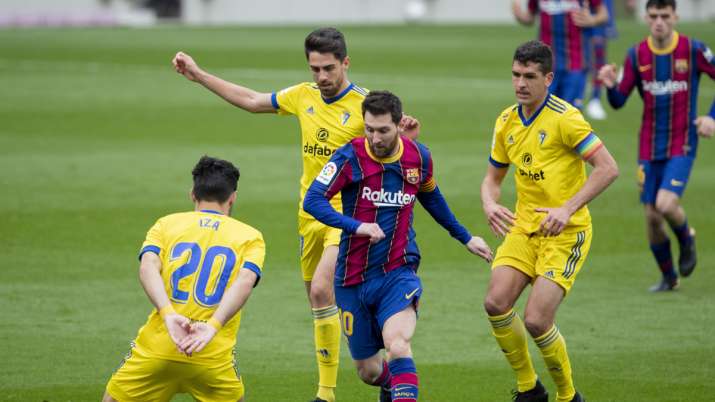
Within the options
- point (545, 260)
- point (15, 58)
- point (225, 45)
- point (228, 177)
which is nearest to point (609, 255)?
point (545, 260)

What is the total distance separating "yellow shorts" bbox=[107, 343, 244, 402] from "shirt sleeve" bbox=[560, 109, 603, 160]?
269cm

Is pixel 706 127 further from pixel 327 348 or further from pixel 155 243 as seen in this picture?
pixel 155 243

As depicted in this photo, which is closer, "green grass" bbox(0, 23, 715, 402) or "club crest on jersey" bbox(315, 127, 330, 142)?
"club crest on jersey" bbox(315, 127, 330, 142)

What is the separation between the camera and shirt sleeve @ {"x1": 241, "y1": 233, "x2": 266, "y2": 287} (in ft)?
19.5

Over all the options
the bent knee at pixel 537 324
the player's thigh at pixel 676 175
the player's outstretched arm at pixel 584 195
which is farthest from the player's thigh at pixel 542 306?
the player's thigh at pixel 676 175

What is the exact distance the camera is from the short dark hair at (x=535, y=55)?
24.6ft

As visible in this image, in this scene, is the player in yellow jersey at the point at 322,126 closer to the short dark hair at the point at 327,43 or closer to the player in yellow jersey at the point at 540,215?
the short dark hair at the point at 327,43

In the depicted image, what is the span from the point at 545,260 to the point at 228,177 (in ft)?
7.76

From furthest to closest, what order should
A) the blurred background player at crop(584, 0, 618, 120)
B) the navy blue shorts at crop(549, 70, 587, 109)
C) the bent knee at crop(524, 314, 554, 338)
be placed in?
the blurred background player at crop(584, 0, 618, 120)
the navy blue shorts at crop(549, 70, 587, 109)
the bent knee at crop(524, 314, 554, 338)

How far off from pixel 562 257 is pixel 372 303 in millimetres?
1324

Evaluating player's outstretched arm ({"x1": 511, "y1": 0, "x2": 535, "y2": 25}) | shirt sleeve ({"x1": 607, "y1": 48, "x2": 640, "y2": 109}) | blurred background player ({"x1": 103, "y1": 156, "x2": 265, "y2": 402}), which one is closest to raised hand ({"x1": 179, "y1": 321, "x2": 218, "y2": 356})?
blurred background player ({"x1": 103, "y1": 156, "x2": 265, "y2": 402})

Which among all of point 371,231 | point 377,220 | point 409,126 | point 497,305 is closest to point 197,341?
point 371,231

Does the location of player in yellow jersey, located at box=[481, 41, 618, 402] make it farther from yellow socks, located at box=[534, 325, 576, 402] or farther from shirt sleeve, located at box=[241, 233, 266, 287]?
shirt sleeve, located at box=[241, 233, 266, 287]

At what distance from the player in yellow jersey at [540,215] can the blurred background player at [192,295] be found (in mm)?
2089
